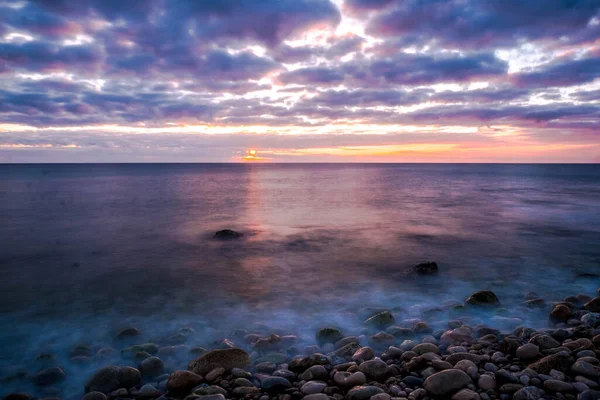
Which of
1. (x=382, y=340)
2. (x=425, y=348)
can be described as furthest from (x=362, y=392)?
(x=382, y=340)

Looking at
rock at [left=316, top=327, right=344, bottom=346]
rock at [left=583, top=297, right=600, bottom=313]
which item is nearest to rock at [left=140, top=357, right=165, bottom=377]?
rock at [left=316, top=327, right=344, bottom=346]

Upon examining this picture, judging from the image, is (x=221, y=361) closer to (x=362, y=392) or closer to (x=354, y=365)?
(x=354, y=365)

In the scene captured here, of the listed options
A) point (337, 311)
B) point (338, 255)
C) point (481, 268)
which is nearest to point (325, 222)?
point (338, 255)

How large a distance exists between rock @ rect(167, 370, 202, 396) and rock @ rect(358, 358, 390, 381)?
2.25 m

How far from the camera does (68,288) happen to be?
1022 centimetres

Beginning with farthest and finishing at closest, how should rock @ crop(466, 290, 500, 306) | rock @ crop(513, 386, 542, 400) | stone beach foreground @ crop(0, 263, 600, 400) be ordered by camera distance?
1. rock @ crop(466, 290, 500, 306)
2. stone beach foreground @ crop(0, 263, 600, 400)
3. rock @ crop(513, 386, 542, 400)

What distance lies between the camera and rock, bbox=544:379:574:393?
4582 millimetres

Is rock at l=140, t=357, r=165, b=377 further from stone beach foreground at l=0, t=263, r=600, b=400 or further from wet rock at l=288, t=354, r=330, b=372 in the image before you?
A: wet rock at l=288, t=354, r=330, b=372

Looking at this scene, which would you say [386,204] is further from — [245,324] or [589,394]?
[589,394]

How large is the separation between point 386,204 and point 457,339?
24.3m

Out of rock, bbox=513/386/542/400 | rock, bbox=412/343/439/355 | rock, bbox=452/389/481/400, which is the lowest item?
rock, bbox=412/343/439/355

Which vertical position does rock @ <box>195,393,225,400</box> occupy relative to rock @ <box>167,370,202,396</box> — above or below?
above

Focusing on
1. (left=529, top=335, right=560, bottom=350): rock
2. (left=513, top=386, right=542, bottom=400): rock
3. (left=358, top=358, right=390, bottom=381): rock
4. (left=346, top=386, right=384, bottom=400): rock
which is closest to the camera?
(left=513, top=386, right=542, bottom=400): rock

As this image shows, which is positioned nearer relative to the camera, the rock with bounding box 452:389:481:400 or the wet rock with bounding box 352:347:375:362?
the rock with bounding box 452:389:481:400
